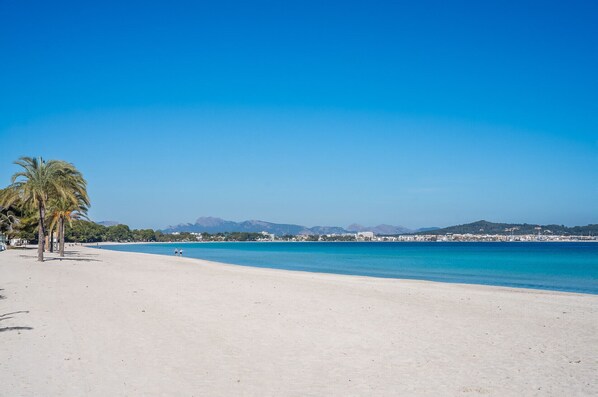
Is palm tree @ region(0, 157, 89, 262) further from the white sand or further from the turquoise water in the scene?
the turquoise water

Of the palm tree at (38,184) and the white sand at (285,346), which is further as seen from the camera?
the palm tree at (38,184)

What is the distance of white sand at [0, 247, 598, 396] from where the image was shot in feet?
24.6

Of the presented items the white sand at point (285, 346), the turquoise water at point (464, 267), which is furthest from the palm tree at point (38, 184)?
the turquoise water at point (464, 267)

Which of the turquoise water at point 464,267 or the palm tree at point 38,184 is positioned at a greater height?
the palm tree at point 38,184

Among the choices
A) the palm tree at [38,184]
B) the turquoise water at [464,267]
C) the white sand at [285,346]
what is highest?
the palm tree at [38,184]

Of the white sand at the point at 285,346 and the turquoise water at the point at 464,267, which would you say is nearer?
the white sand at the point at 285,346

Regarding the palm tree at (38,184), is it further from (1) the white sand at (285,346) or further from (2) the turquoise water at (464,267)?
(2) the turquoise water at (464,267)

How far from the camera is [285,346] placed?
33.1ft

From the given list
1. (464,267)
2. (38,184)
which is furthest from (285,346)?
(464,267)

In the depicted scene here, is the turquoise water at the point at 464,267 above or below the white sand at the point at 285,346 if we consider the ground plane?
below

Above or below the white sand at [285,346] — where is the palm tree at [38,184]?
above

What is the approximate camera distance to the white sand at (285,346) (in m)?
7.49

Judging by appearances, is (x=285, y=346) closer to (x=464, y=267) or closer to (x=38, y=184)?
(x=38, y=184)

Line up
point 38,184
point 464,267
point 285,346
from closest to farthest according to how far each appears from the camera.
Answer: point 285,346
point 38,184
point 464,267
